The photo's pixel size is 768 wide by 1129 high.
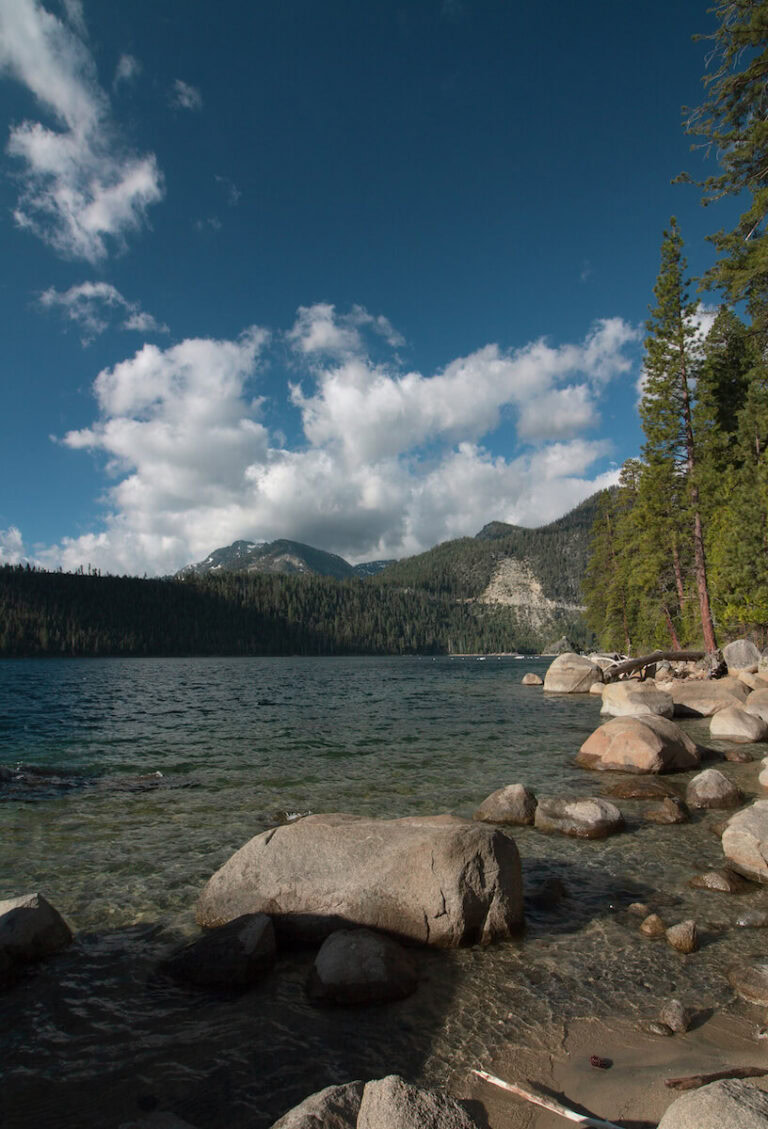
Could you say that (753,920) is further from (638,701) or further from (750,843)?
(638,701)

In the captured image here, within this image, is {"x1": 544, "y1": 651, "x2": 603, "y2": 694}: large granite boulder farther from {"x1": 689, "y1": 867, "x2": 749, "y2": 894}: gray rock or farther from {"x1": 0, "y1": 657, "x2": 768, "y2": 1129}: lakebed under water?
{"x1": 689, "y1": 867, "x2": 749, "y2": 894}: gray rock

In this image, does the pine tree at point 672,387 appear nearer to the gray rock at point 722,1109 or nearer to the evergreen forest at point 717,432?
the evergreen forest at point 717,432

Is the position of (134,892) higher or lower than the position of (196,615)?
lower

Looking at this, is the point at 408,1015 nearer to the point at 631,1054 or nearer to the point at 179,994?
the point at 631,1054

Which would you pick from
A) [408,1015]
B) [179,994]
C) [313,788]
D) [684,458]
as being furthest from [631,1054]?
[684,458]

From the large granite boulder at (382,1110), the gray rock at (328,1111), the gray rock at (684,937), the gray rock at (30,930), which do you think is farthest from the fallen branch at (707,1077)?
the gray rock at (30,930)

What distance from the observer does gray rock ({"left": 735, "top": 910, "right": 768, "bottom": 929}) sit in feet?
23.6

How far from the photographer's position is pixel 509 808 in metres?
11.7

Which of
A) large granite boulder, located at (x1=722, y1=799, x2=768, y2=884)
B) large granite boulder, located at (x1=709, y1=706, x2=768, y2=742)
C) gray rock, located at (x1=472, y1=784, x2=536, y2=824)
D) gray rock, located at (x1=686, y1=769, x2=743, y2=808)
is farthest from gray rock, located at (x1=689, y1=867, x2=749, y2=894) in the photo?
large granite boulder, located at (x1=709, y1=706, x2=768, y2=742)

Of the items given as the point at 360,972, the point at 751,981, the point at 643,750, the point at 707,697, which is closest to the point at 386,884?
the point at 360,972

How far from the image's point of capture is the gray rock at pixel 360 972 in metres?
5.88

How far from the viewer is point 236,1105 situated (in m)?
4.48

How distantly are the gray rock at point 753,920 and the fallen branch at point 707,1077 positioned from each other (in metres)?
3.19

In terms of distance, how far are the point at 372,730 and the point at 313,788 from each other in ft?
36.5
